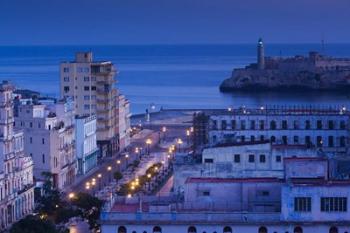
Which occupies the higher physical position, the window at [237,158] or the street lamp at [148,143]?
the window at [237,158]

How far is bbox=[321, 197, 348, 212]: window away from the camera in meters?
34.5

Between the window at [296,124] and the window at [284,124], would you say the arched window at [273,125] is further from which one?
the window at [296,124]

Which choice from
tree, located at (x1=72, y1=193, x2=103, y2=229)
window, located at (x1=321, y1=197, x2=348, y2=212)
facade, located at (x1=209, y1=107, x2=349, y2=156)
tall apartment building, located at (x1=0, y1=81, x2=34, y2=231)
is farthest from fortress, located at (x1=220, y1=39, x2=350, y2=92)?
window, located at (x1=321, y1=197, x2=348, y2=212)

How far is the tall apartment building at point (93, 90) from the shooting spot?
263 feet

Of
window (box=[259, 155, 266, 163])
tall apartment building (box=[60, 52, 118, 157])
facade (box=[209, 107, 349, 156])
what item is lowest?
window (box=[259, 155, 266, 163])

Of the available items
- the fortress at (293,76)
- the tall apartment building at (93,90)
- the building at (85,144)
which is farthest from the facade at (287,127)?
the fortress at (293,76)

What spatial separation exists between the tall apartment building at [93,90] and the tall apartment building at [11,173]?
23157 millimetres

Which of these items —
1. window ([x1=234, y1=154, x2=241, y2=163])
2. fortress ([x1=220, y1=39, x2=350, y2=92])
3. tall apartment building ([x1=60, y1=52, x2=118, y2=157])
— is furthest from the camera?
fortress ([x1=220, y1=39, x2=350, y2=92])

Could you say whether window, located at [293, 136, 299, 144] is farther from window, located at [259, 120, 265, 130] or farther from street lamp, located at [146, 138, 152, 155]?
street lamp, located at [146, 138, 152, 155]

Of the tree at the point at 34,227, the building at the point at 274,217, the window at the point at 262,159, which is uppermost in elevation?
the window at the point at 262,159

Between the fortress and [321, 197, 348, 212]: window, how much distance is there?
148220 millimetres

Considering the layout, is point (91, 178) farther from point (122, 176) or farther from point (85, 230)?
point (85, 230)

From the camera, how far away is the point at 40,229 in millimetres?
40188

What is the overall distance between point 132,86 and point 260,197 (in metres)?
160
